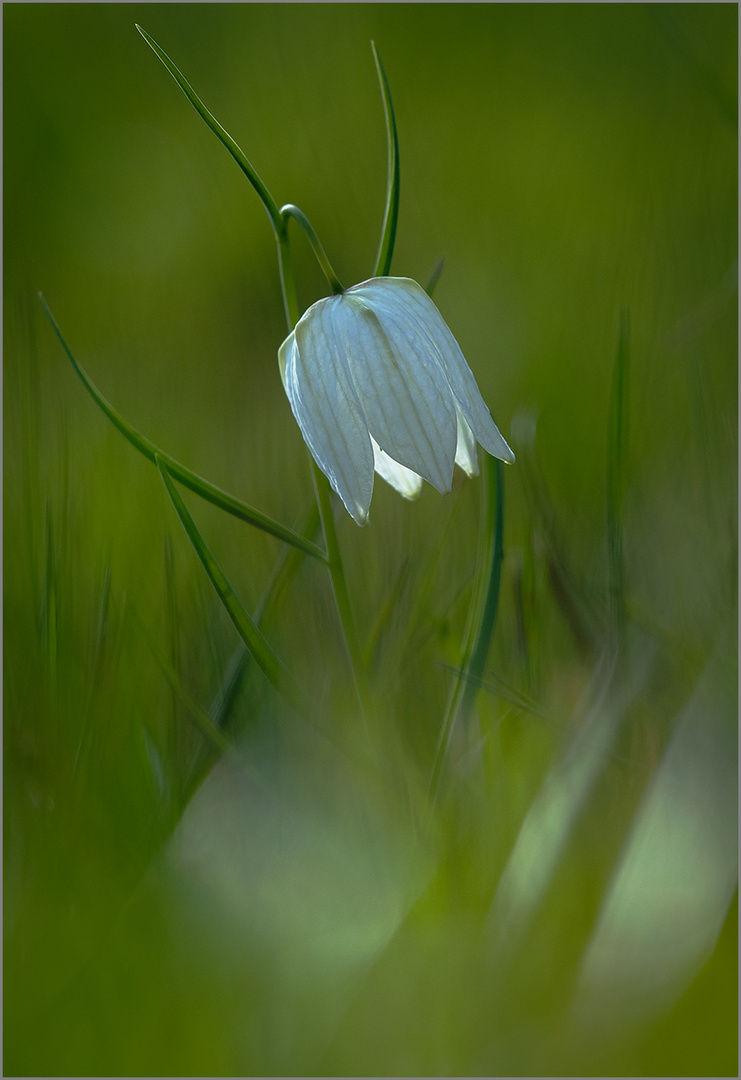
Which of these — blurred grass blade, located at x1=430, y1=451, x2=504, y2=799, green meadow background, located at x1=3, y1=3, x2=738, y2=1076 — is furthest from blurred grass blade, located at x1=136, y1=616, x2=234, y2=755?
blurred grass blade, located at x1=430, y1=451, x2=504, y2=799

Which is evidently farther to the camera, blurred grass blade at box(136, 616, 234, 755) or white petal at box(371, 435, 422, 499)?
white petal at box(371, 435, 422, 499)

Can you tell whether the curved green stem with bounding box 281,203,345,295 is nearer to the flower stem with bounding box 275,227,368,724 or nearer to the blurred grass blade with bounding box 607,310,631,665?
the flower stem with bounding box 275,227,368,724

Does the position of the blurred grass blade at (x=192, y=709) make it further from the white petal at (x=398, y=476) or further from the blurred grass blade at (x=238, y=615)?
the white petal at (x=398, y=476)

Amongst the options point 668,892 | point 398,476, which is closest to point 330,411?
point 398,476

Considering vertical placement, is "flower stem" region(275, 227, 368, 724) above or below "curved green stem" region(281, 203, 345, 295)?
below

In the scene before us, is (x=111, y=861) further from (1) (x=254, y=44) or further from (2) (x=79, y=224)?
(1) (x=254, y=44)

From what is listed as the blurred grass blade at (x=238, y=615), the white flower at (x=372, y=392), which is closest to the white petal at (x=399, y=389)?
the white flower at (x=372, y=392)

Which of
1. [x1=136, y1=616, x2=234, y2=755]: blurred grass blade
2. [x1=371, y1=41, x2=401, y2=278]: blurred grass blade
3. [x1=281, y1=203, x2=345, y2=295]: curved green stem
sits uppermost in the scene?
[x1=371, y1=41, x2=401, y2=278]: blurred grass blade

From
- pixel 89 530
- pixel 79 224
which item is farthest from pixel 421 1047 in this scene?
pixel 79 224
